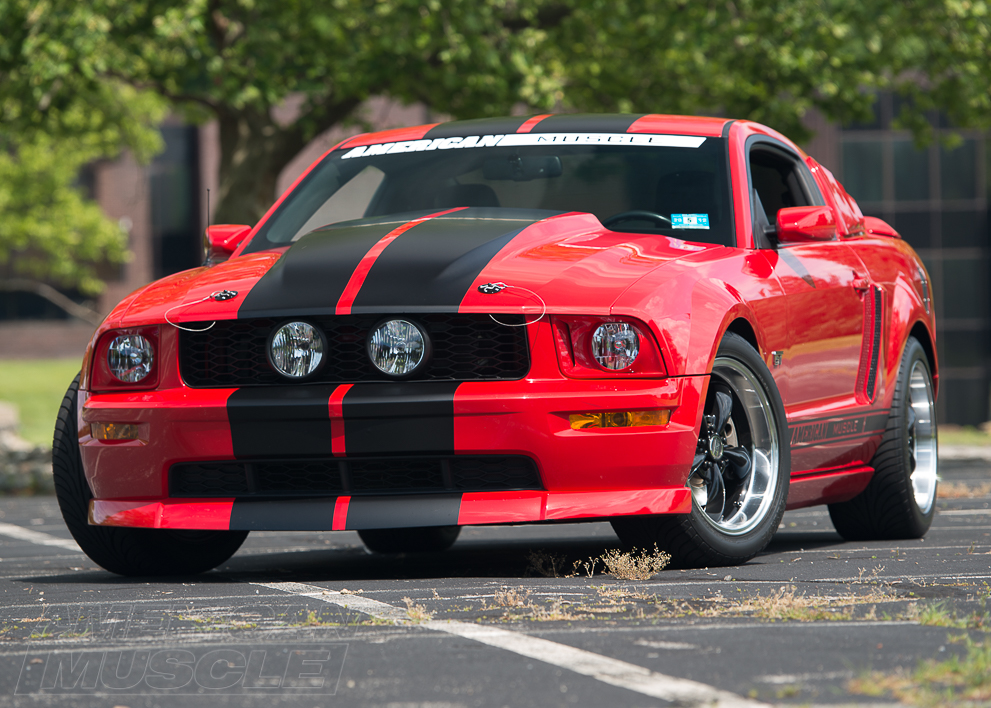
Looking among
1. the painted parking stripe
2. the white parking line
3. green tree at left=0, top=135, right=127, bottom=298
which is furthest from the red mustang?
green tree at left=0, top=135, right=127, bottom=298

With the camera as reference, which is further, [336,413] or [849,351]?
[849,351]

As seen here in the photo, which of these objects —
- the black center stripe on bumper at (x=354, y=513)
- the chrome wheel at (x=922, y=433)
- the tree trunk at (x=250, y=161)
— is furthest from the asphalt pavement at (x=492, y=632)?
the tree trunk at (x=250, y=161)

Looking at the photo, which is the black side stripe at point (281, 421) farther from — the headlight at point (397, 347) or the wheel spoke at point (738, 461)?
the wheel spoke at point (738, 461)

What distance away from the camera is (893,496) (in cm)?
652

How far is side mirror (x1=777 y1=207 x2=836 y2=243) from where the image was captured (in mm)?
5840

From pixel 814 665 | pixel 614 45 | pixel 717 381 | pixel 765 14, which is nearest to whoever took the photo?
pixel 814 665

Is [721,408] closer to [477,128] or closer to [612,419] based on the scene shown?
[612,419]

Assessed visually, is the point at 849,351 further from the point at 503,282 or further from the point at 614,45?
the point at 614,45

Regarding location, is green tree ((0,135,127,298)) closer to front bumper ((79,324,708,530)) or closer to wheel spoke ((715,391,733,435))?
front bumper ((79,324,708,530))

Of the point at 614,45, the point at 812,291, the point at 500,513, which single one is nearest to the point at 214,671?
the point at 500,513

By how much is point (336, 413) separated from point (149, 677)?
1.58 meters

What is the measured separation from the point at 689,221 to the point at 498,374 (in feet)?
4.41

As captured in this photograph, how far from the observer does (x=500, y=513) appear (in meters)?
4.79

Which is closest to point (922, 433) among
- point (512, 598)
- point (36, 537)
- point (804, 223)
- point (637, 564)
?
point (804, 223)
